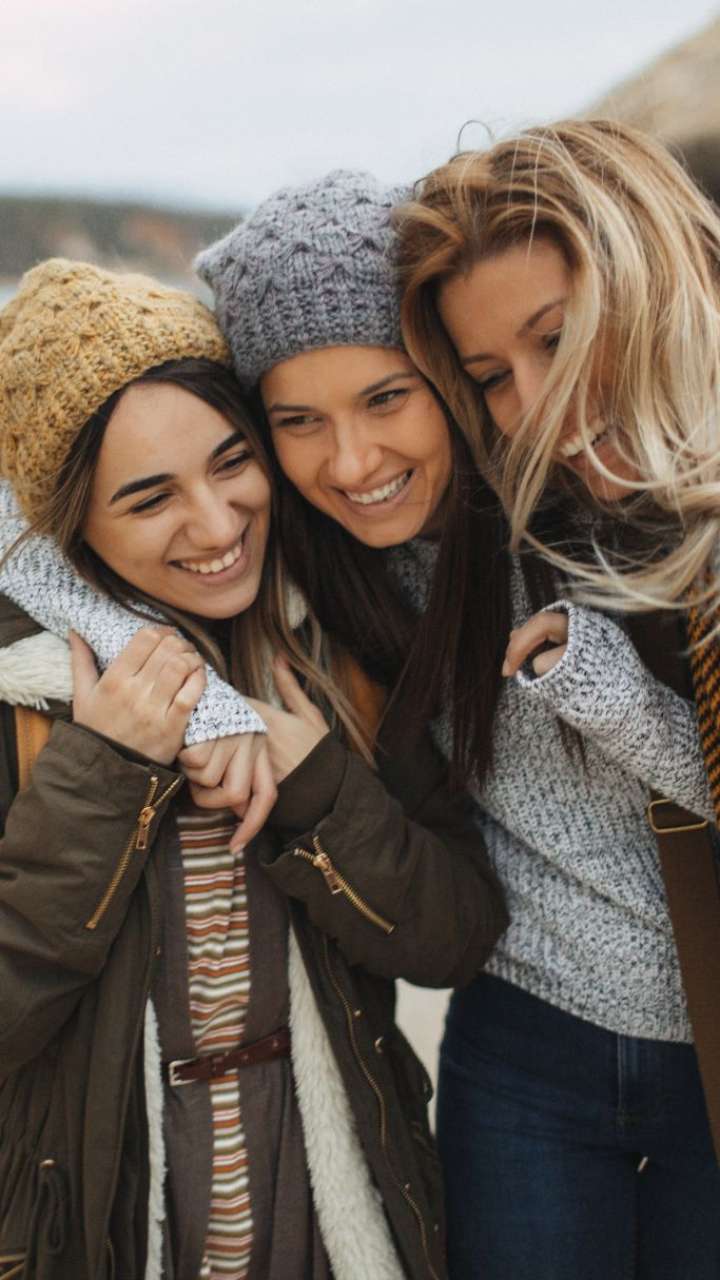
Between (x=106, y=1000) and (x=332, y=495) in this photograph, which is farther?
(x=332, y=495)

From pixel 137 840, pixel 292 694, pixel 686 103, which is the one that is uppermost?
pixel 686 103

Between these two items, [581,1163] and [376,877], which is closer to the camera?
[376,877]

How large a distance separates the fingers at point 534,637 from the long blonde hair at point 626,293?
0.25ft

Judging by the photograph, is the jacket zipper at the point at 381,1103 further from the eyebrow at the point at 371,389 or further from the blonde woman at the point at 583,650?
the eyebrow at the point at 371,389

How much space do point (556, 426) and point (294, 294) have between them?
43 cm

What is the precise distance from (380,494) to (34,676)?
0.59 m

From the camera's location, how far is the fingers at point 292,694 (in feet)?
5.71

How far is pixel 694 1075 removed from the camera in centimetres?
171

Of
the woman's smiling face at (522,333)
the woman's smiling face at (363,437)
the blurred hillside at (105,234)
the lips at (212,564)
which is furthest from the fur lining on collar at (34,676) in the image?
the woman's smiling face at (522,333)

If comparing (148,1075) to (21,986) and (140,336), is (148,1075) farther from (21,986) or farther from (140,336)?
(140,336)

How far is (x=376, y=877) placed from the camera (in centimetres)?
160

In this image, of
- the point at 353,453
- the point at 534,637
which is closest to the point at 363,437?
the point at 353,453

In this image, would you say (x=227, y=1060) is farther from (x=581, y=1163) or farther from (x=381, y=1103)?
(x=581, y=1163)

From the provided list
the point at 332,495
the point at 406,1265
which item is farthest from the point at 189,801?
the point at 406,1265
